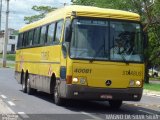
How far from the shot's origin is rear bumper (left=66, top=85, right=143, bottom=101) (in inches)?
677

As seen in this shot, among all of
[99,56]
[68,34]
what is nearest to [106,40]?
[99,56]

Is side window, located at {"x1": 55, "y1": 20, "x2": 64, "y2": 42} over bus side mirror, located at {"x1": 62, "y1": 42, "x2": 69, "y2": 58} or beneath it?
over

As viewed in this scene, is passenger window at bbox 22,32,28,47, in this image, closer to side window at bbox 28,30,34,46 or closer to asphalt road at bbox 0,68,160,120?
side window at bbox 28,30,34,46

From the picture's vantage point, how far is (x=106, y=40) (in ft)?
58.2

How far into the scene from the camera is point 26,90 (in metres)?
26.0

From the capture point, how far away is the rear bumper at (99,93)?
17.2 meters

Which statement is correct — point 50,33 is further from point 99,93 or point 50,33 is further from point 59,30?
point 99,93

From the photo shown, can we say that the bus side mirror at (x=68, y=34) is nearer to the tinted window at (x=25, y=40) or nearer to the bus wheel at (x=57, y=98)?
the bus wheel at (x=57, y=98)

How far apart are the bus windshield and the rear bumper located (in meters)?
1.00

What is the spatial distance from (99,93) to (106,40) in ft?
5.79

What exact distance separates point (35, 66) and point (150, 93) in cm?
1101

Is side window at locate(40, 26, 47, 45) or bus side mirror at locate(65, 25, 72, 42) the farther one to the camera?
side window at locate(40, 26, 47, 45)

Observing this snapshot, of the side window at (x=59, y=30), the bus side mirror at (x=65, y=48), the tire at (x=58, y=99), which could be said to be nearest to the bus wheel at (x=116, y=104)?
the tire at (x=58, y=99)

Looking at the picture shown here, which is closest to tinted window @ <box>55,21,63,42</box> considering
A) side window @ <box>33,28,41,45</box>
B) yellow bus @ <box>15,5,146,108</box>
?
yellow bus @ <box>15,5,146,108</box>
